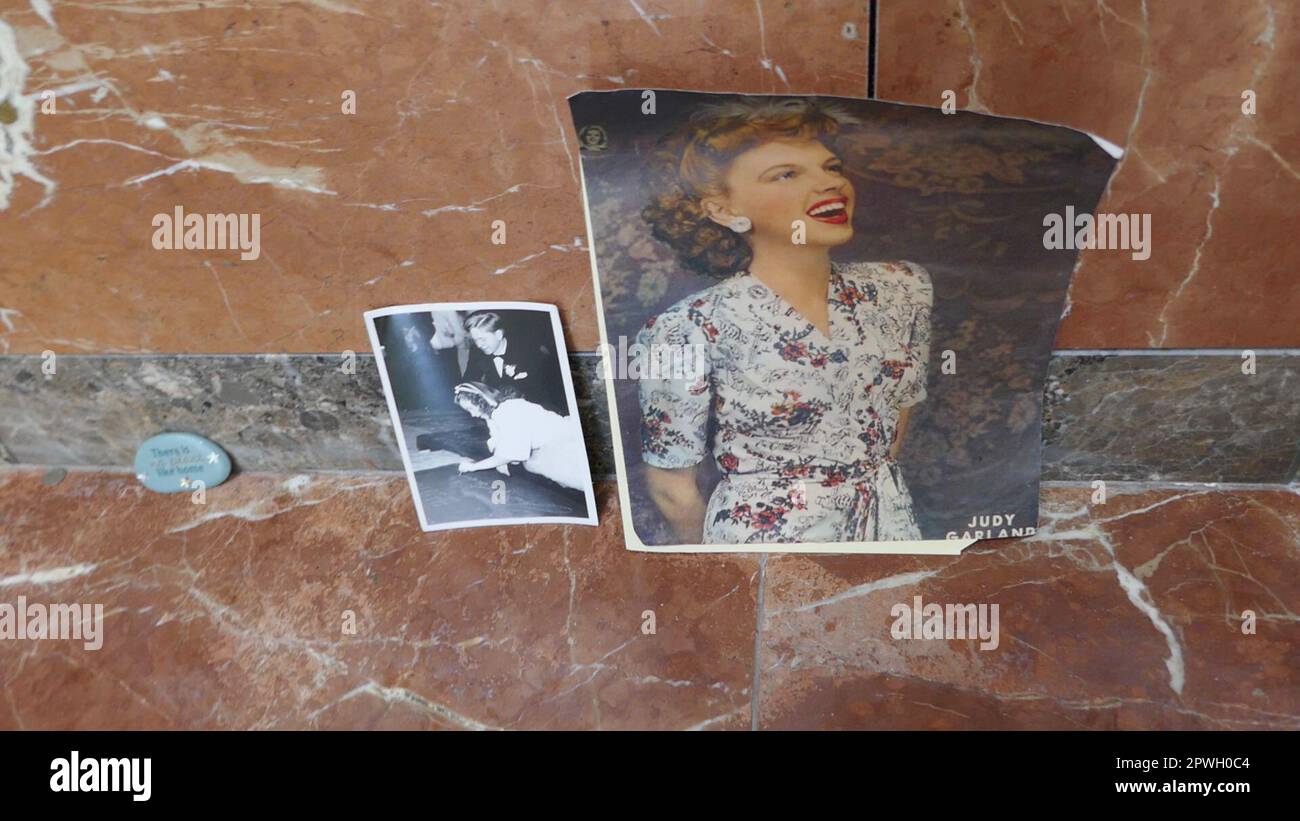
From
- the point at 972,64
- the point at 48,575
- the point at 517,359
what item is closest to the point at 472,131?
the point at 517,359

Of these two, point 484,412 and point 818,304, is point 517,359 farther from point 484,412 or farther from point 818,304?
point 818,304

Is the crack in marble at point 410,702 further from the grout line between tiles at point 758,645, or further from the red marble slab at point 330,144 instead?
the red marble slab at point 330,144

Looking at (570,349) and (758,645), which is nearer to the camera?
(758,645)

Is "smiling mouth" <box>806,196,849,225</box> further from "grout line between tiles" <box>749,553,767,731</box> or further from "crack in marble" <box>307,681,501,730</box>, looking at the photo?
"crack in marble" <box>307,681,501,730</box>

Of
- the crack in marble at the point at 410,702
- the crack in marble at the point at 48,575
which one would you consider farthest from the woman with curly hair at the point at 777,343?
the crack in marble at the point at 48,575

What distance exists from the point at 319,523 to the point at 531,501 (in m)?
0.29

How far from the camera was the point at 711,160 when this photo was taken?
96 centimetres

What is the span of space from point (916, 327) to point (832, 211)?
175mm

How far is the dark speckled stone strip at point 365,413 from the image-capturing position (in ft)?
3.49

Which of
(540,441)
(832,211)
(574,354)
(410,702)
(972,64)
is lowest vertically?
(410,702)

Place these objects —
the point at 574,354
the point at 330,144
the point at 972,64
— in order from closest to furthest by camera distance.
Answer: the point at 972,64, the point at 330,144, the point at 574,354

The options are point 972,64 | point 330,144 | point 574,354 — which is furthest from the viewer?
point 574,354

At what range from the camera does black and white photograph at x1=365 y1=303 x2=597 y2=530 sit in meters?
1.08

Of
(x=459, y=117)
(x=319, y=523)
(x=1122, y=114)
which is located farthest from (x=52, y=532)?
(x=1122, y=114)
